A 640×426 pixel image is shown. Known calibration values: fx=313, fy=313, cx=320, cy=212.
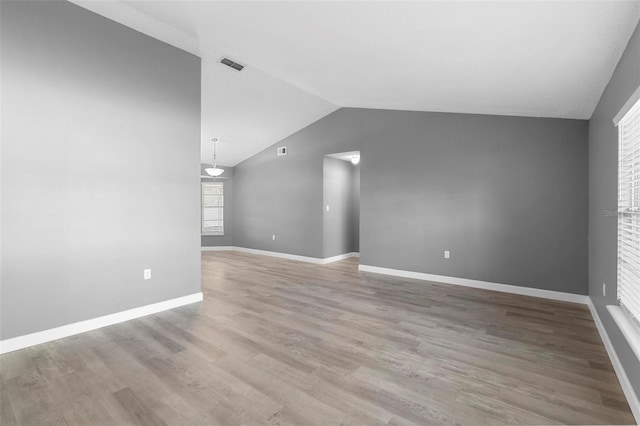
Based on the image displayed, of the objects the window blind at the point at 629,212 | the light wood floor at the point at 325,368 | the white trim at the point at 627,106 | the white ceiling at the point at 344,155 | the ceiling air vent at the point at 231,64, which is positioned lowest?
the light wood floor at the point at 325,368

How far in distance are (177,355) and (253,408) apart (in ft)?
3.27

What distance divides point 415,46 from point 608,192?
2059 mm

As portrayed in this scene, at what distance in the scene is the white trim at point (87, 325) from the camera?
2.63 meters

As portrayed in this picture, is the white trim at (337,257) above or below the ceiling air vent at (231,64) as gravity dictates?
below

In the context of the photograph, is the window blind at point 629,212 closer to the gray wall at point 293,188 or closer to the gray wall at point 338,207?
the gray wall at point 293,188

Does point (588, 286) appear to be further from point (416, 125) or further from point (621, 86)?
point (416, 125)

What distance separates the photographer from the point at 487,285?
461cm

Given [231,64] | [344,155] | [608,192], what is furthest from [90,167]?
[608,192]

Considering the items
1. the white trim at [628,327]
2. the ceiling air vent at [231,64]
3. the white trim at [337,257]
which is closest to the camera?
the white trim at [628,327]

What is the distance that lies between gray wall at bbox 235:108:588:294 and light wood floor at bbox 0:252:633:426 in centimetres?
85

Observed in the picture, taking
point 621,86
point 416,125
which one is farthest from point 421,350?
point 416,125

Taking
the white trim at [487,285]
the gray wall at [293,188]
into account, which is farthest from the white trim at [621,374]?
the gray wall at [293,188]

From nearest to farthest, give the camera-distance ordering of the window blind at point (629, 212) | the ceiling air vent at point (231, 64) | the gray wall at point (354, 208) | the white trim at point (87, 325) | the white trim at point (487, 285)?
the window blind at point (629, 212) → the white trim at point (87, 325) → the ceiling air vent at point (231, 64) → the white trim at point (487, 285) → the gray wall at point (354, 208)

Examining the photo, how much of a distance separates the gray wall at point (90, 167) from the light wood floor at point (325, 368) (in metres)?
0.44
